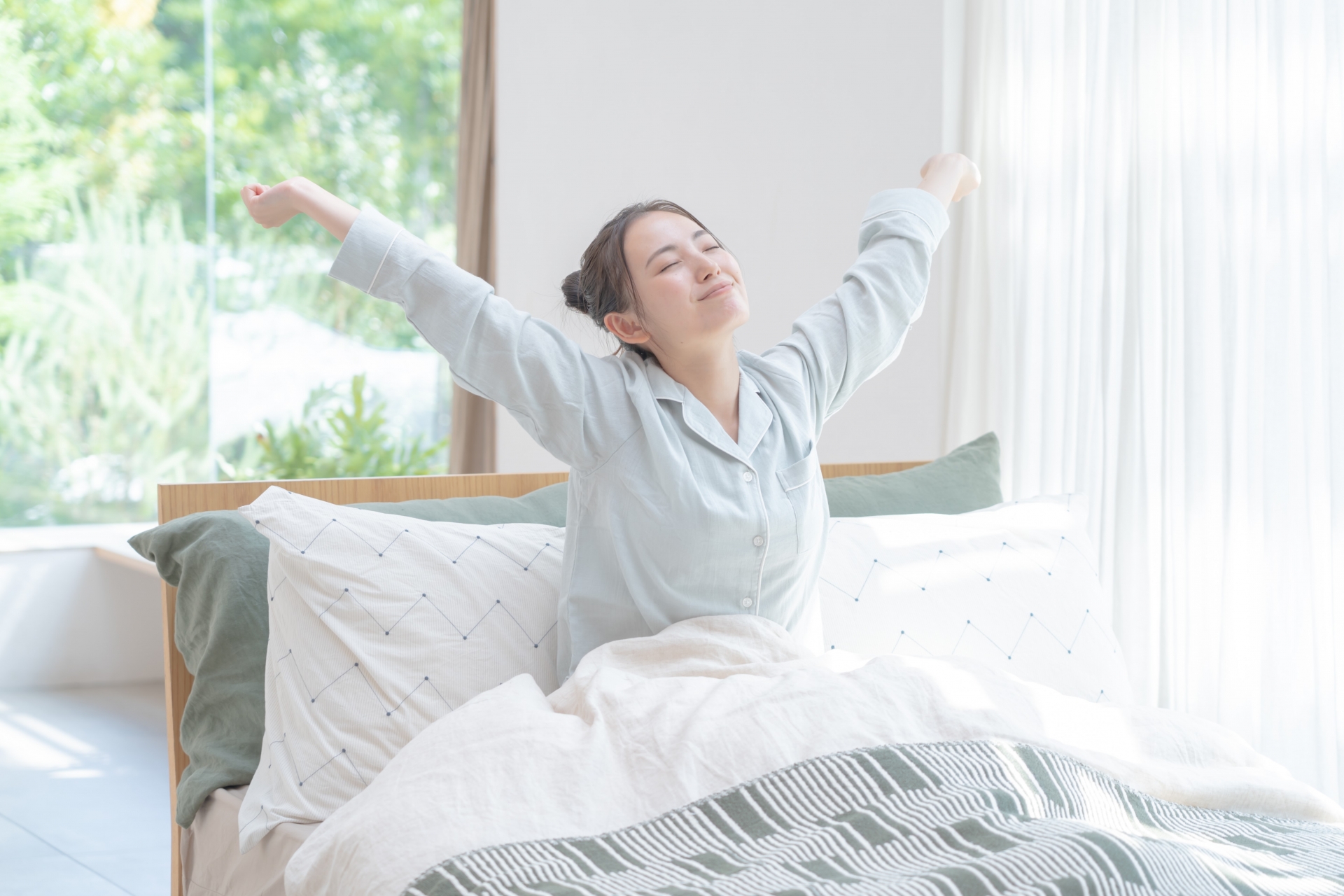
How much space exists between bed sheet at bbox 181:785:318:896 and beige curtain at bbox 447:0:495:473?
213 cm

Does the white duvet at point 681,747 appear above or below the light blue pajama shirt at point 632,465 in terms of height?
below

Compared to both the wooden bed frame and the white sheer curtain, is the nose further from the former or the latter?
the white sheer curtain

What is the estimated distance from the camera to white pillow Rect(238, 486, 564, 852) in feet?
4.49

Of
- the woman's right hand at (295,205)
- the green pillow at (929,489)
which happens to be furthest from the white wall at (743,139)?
the woman's right hand at (295,205)

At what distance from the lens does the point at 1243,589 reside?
2.13m

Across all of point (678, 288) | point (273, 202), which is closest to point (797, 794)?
point (678, 288)

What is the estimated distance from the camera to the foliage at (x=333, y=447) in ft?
12.9

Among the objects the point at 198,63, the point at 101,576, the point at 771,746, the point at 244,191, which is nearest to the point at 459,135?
the point at 198,63

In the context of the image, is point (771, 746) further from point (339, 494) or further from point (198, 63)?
point (198, 63)

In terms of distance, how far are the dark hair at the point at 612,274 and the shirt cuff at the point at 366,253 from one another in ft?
0.81

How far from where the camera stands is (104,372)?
4.07 m

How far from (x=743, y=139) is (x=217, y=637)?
1.84m

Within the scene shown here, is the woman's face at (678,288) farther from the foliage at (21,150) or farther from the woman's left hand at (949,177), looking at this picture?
the foliage at (21,150)

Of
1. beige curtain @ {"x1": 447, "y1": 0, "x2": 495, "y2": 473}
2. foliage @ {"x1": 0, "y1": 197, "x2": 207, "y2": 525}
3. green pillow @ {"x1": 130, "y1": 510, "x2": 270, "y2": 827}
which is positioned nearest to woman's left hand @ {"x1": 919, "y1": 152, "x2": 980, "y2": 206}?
green pillow @ {"x1": 130, "y1": 510, "x2": 270, "y2": 827}
